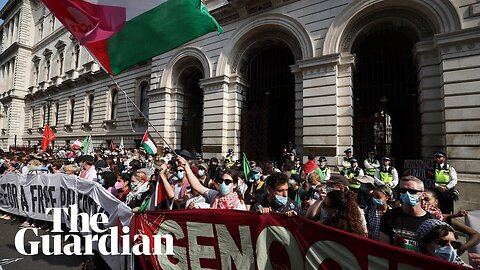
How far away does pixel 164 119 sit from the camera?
671 inches

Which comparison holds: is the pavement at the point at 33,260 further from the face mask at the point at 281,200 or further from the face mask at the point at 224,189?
the face mask at the point at 281,200

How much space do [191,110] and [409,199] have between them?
16.6m

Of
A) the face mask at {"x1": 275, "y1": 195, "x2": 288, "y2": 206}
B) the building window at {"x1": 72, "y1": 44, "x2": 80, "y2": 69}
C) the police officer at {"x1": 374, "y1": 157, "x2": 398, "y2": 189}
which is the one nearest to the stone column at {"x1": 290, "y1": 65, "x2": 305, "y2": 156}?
the police officer at {"x1": 374, "y1": 157, "x2": 398, "y2": 189}

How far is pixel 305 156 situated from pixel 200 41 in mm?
8956

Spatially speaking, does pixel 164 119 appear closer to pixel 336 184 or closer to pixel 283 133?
pixel 283 133

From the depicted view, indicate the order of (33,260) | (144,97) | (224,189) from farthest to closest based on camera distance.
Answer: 1. (144,97)
2. (33,260)
3. (224,189)

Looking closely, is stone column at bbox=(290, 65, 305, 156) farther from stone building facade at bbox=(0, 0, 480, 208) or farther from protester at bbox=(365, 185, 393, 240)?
protester at bbox=(365, 185, 393, 240)

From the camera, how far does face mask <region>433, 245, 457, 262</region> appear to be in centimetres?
216

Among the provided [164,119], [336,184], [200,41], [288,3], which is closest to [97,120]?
[164,119]

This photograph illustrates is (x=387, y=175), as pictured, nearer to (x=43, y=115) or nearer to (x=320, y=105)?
(x=320, y=105)

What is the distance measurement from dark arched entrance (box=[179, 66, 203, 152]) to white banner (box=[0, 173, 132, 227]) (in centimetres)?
989

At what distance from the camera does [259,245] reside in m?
2.99

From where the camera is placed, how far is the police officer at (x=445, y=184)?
6512 mm

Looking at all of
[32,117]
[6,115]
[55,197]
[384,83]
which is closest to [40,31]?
[32,117]
